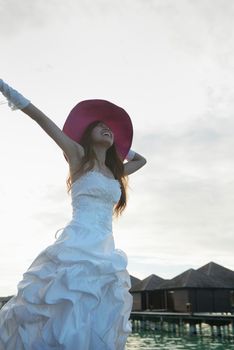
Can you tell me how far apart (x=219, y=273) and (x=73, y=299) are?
1255 inches

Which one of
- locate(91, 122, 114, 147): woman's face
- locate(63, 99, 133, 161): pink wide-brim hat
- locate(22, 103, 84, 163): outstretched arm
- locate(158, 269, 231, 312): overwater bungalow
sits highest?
locate(158, 269, 231, 312): overwater bungalow

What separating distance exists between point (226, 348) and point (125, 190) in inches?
911

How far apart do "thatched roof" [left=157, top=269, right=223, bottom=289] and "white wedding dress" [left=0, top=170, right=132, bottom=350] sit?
28727mm

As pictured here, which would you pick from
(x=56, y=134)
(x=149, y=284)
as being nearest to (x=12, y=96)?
(x=56, y=134)

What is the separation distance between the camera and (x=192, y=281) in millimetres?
30641

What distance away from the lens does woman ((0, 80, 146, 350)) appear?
8.32 feet

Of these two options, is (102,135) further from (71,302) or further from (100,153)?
(71,302)

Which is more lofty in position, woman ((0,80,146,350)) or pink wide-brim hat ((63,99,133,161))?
pink wide-brim hat ((63,99,133,161))

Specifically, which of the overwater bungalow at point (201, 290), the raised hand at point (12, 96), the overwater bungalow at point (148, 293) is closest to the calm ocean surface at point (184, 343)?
the overwater bungalow at point (201, 290)

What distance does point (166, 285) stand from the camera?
3316 cm

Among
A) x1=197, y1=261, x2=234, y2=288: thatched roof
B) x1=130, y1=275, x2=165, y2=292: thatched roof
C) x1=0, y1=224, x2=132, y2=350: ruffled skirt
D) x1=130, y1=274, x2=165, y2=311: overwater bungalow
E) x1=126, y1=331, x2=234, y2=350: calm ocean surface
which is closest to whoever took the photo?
x1=0, y1=224, x2=132, y2=350: ruffled skirt

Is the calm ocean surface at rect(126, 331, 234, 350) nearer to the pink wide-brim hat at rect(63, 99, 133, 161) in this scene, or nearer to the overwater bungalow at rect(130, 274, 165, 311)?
the overwater bungalow at rect(130, 274, 165, 311)

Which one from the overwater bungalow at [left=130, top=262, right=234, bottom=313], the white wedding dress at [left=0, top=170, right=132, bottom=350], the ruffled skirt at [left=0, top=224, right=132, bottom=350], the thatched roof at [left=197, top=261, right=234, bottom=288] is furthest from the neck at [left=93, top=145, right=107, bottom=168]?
the thatched roof at [left=197, top=261, right=234, bottom=288]

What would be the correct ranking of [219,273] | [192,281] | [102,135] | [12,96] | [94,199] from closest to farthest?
[12,96] → [94,199] → [102,135] → [192,281] → [219,273]
